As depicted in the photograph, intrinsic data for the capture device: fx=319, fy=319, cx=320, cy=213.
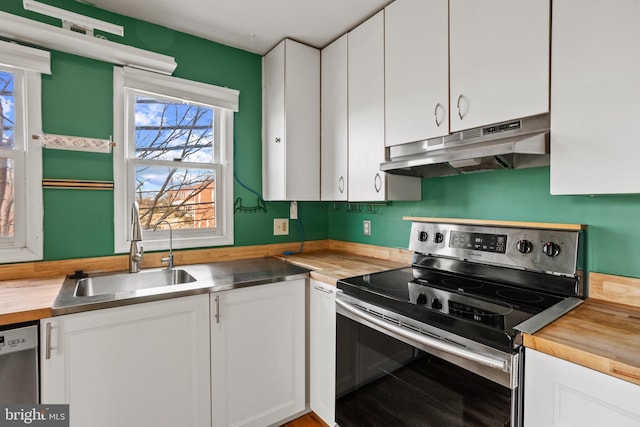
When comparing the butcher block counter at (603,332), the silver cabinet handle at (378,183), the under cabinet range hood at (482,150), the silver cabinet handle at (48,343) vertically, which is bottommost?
the silver cabinet handle at (48,343)

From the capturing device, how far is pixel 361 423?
4.87ft

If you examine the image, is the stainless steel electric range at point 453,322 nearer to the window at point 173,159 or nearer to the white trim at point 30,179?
the window at point 173,159

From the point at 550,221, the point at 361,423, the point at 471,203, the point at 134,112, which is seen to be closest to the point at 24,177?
the point at 134,112

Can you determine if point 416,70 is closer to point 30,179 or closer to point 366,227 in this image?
point 366,227

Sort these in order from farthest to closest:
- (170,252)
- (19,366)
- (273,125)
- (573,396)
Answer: (273,125) < (170,252) < (19,366) < (573,396)

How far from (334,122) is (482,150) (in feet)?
3.65

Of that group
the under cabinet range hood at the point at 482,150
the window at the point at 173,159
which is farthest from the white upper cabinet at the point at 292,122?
the under cabinet range hood at the point at 482,150

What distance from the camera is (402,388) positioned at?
4.19 feet

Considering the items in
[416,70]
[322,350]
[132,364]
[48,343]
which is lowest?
[322,350]

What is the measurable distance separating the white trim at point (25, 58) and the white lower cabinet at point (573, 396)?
7.98 feet

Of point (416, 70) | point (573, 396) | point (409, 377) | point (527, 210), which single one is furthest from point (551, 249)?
point (416, 70)

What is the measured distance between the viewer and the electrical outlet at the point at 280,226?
2477 mm

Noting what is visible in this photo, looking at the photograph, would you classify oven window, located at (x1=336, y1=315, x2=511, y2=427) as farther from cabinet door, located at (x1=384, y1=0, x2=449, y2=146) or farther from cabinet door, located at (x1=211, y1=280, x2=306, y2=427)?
cabinet door, located at (x1=384, y1=0, x2=449, y2=146)

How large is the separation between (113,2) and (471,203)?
2.25 metres
